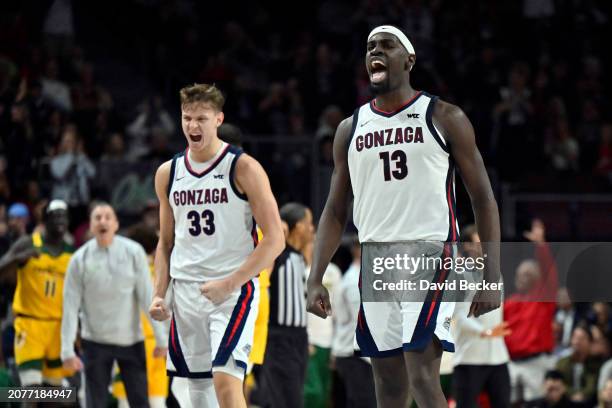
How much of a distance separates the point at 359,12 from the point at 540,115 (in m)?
3.19

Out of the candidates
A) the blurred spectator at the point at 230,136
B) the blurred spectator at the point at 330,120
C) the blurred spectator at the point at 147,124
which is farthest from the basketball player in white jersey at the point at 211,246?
the blurred spectator at the point at 147,124

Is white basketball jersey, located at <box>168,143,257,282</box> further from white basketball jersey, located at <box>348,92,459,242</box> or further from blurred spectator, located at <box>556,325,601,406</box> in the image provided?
blurred spectator, located at <box>556,325,601,406</box>

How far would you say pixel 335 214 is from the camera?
5.96 meters

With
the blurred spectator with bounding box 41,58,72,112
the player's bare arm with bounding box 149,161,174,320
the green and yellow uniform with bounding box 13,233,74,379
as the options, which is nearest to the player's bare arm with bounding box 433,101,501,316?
the player's bare arm with bounding box 149,161,174,320

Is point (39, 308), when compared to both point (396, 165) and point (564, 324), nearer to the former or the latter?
point (396, 165)

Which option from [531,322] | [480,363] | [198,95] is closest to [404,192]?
[198,95]

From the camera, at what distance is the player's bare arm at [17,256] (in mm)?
9234

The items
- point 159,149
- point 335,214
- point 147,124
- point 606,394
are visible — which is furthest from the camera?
point 147,124

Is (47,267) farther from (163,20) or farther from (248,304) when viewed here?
(163,20)

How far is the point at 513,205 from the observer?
1267 cm

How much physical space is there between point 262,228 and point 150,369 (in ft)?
12.1

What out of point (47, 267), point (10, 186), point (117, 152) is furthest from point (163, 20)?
point (47, 267)

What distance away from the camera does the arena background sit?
40.7 ft

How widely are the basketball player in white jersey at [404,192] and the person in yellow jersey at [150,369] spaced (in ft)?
12.9
